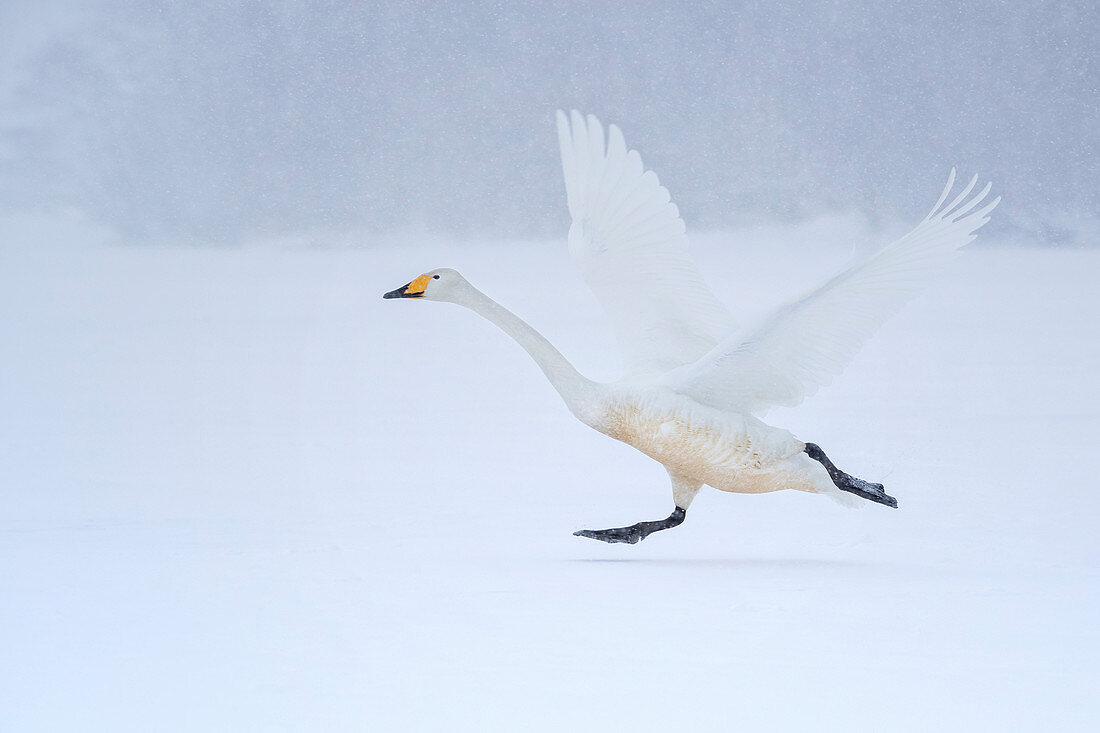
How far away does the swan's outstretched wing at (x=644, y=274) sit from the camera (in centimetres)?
450

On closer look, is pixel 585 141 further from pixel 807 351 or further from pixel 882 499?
pixel 882 499

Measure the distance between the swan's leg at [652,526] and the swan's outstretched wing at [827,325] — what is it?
1.17ft

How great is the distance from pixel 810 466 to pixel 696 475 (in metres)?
0.38

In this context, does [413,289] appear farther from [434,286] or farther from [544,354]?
[544,354]

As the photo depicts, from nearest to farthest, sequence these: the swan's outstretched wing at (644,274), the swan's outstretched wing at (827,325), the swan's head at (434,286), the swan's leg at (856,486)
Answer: the swan's outstretched wing at (827,325), the swan's head at (434,286), the swan's leg at (856,486), the swan's outstretched wing at (644,274)

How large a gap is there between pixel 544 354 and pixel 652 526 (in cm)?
74

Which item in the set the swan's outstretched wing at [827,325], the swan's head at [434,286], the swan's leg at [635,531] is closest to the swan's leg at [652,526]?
the swan's leg at [635,531]

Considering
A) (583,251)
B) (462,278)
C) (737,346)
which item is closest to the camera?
(737,346)

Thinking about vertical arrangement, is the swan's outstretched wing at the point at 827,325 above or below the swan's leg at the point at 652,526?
above

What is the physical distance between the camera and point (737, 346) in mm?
3982

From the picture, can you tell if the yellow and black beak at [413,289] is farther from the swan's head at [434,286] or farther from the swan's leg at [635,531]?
the swan's leg at [635,531]

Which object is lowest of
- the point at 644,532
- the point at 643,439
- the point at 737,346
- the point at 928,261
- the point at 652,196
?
the point at 644,532

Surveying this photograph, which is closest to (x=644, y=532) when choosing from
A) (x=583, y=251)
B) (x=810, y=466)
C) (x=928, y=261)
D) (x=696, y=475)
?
(x=696, y=475)

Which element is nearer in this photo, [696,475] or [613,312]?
[696,475]
